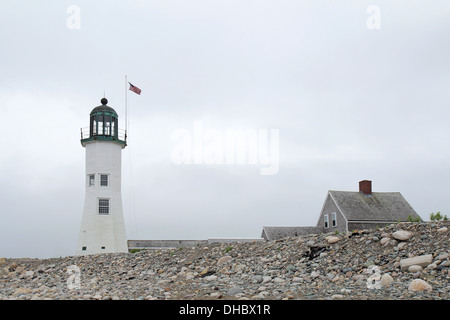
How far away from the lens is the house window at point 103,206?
1246 inches

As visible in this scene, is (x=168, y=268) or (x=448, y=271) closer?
(x=448, y=271)

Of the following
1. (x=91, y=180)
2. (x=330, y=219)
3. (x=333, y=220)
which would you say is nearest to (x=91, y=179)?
(x=91, y=180)

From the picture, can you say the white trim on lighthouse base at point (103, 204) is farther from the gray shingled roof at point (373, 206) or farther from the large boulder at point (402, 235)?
the large boulder at point (402, 235)

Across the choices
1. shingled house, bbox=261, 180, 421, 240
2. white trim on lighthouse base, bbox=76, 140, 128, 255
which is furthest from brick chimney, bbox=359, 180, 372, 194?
white trim on lighthouse base, bbox=76, 140, 128, 255

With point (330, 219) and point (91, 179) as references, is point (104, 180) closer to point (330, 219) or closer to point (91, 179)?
point (91, 179)

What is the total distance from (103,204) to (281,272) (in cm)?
1901

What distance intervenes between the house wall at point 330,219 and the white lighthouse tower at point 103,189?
1668 cm

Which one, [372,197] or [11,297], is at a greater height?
[372,197]

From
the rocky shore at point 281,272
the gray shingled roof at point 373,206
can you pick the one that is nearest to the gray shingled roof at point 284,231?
the gray shingled roof at point 373,206

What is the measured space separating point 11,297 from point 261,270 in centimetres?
883

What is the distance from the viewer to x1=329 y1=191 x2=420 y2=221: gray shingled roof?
36.8 m
